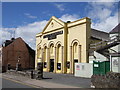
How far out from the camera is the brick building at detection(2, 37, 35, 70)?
45109mm

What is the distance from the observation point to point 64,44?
33188 millimetres

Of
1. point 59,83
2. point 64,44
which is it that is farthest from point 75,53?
point 59,83

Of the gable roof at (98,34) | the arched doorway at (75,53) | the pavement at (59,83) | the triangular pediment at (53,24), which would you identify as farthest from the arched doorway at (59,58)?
the pavement at (59,83)

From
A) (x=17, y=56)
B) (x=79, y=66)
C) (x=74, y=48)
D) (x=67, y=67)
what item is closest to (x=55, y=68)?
(x=67, y=67)

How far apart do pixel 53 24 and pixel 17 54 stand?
16.0 metres

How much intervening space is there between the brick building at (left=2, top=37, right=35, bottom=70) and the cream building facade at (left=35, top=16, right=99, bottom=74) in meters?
8.59

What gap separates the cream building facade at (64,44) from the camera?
29.2 m

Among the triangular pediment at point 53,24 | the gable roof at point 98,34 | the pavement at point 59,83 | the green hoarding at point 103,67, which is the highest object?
the triangular pediment at point 53,24

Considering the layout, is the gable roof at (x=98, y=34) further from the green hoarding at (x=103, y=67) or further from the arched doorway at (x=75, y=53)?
the green hoarding at (x=103, y=67)

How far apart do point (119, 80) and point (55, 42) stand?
2447 cm

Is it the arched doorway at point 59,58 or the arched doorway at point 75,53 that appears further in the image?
the arched doorway at point 59,58

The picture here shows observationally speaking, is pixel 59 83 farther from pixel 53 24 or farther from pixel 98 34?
pixel 53 24

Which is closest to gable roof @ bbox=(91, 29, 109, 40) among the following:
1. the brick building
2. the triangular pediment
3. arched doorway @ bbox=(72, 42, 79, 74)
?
arched doorway @ bbox=(72, 42, 79, 74)

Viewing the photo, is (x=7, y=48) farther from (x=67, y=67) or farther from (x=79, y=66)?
(x=79, y=66)
